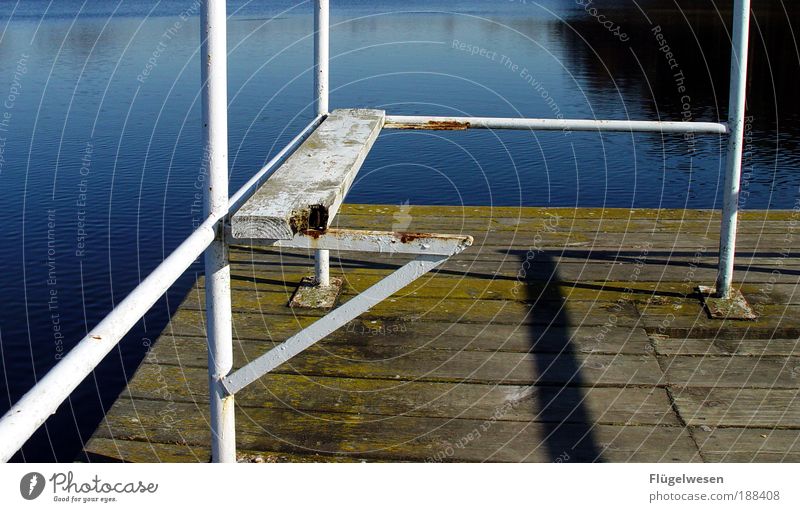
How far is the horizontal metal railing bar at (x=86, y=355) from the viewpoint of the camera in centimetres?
153

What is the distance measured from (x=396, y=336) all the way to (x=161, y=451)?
4.16 ft

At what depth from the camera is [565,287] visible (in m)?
4.89

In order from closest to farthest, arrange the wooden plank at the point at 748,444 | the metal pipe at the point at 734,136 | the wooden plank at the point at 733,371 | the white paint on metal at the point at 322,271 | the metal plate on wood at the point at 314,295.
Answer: the wooden plank at the point at 748,444 < the wooden plank at the point at 733,371 < the metal pipe at the point at 734,136 < the metal plate on wood at the point at 314,295 < the white paint on metal at the point at 322,271

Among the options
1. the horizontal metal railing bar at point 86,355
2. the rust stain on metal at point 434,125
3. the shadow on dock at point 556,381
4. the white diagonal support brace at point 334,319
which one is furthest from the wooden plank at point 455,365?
the horizontal metal railing bar at point 86,355

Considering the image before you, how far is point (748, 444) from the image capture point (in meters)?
3.29

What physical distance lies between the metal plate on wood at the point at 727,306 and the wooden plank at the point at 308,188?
179cm

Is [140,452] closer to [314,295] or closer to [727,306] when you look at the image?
[314,295]

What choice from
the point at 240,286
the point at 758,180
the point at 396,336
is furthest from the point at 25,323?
the point at 758,180

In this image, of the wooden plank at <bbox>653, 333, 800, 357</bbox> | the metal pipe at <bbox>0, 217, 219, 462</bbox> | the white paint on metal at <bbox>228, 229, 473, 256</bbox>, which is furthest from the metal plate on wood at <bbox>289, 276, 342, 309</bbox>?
the metal pipe at <bbox>0, 217, 219, 462</bbox>

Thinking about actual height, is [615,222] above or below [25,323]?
above

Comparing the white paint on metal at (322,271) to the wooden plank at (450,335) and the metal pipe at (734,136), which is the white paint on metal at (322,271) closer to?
the wooden plank at (450,335)

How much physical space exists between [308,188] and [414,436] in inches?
42.0

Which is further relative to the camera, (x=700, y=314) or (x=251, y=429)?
(x=700, y=314)

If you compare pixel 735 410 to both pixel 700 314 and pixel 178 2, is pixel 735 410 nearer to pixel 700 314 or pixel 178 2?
pixel 700 314
